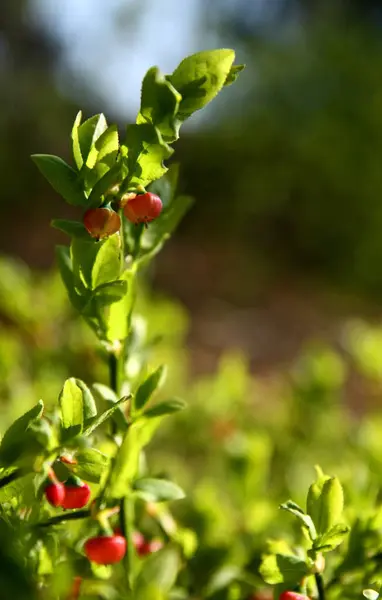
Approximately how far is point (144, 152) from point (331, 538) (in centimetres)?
20

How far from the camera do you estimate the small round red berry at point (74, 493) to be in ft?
1.18

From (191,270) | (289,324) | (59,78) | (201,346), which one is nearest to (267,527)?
(201,346)

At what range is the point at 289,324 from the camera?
121 inches

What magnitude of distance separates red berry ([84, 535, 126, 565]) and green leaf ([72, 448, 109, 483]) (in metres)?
0.05

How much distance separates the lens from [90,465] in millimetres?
354

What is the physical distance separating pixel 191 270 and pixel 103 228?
3.48 m

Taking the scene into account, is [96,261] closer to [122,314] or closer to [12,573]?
[122,314]

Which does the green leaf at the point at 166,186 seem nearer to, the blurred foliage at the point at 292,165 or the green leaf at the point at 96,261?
the green leaf at the point at 96,261

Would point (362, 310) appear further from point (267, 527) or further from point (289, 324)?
point (267, 527)

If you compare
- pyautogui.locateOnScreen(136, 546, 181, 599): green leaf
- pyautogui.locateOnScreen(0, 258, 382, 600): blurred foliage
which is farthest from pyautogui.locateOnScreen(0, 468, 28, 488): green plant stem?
pyautogui.locateOnScreen(0, 258, 382, 600): blurred foliage

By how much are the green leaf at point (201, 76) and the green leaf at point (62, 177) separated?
62 millimetres

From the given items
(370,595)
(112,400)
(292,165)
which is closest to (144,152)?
(112,400)

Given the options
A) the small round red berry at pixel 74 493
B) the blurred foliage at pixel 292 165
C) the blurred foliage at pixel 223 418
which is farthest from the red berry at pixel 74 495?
the blurred foliage at pixel 292 165

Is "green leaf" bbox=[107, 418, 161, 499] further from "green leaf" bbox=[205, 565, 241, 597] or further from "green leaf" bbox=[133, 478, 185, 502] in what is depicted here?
"green leaf" bbox=[205, 565, 241, 597]
